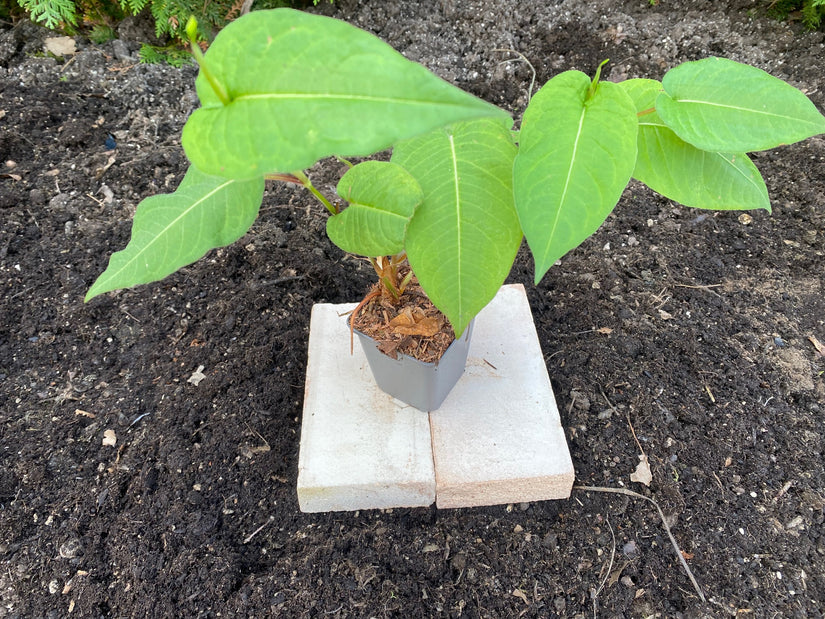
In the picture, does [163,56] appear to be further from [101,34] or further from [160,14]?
[101,34]

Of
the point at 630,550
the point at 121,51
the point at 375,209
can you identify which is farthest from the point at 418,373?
the point at 121,51

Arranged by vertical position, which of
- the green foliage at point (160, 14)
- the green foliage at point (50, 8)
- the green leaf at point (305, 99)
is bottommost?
the green foliage at point (160, 14)

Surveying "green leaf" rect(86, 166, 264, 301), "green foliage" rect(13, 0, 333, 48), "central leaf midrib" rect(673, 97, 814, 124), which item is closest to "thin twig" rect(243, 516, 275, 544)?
"green leaf" rect(86, 166, 264, 301)

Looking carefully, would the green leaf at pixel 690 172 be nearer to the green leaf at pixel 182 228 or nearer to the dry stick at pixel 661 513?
the green leaf at pixel 182 228

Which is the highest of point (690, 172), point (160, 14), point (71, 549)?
point (690, 172)

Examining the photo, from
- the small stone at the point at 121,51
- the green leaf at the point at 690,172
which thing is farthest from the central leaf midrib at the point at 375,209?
the small stone at the point at 121,51
